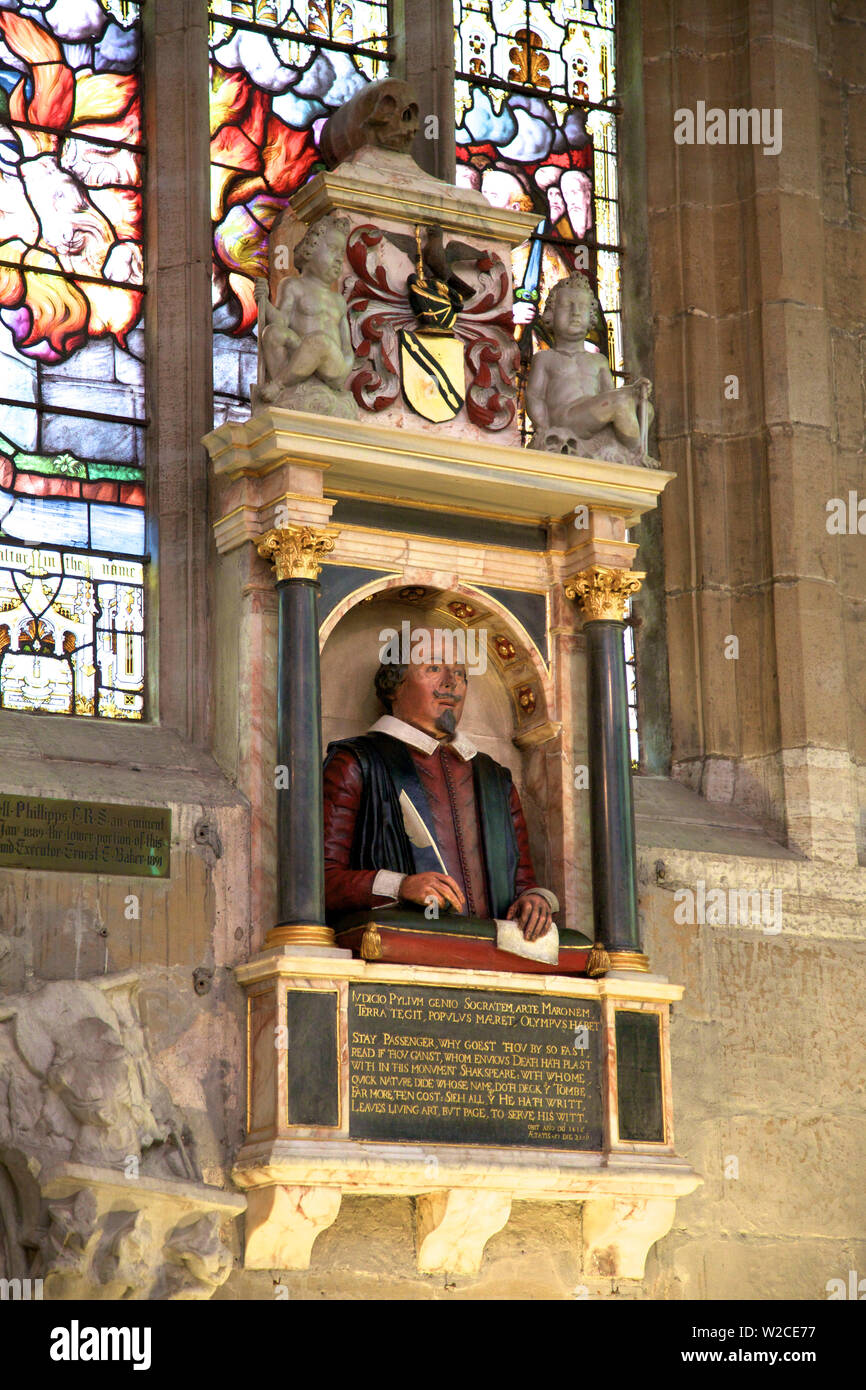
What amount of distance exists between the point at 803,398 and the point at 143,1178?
5.31 m

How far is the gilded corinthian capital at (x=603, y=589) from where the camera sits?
Result: 10.6 meters

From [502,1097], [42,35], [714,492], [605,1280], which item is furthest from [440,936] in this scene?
[42,35]

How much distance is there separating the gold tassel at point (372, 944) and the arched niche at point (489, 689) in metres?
1.18

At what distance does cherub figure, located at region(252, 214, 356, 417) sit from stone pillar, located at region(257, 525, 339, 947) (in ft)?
1.84

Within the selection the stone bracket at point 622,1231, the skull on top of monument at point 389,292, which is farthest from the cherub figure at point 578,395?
the stone bracket at point 622,1231

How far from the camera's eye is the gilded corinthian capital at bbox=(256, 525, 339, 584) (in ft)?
32.4

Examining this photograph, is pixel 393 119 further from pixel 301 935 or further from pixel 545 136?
pixel 301 935

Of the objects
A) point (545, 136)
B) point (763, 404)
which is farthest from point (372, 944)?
point (545, 136)

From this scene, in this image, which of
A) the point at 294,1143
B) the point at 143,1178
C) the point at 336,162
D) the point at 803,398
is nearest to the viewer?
the point at 143,1178

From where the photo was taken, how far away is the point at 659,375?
12219 mm

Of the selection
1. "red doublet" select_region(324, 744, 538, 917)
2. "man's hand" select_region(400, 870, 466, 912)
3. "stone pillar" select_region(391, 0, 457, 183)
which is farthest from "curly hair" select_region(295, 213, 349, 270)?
"man's hand" select_region(400, 870, 466, 912)

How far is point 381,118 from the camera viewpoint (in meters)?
10.8

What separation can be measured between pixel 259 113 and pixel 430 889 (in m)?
4.05

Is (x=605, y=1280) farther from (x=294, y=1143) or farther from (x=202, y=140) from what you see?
(x=202, y=140)
